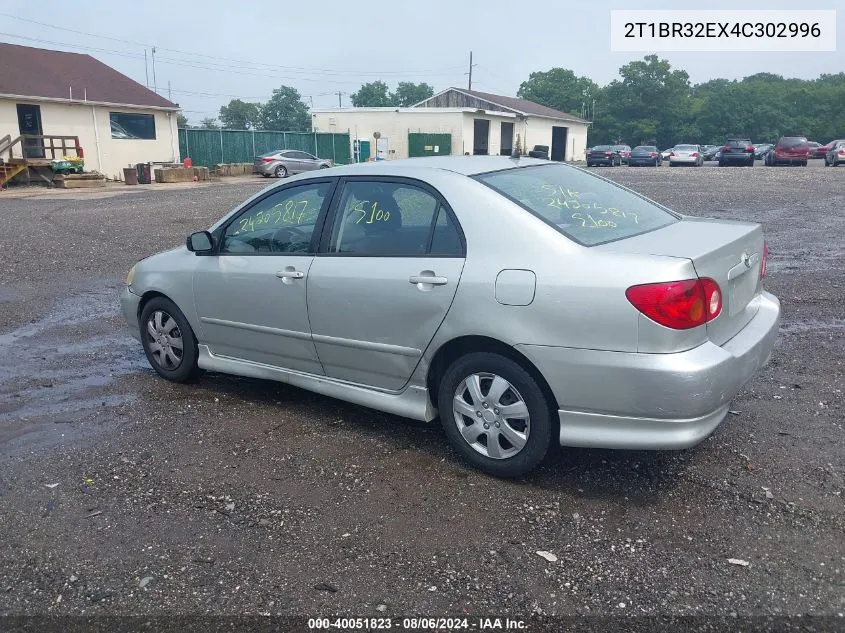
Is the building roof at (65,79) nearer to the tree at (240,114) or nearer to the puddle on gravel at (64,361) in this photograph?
the puddle on gravel at (64,361)

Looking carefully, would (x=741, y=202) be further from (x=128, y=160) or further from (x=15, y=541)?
(x=128, y=160)

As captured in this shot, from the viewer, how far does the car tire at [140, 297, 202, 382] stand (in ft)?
18.0

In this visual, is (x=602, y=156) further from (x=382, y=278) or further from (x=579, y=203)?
(x=382, y=278)

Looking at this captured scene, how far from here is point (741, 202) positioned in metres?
17.0

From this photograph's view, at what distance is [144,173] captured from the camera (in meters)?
30.0


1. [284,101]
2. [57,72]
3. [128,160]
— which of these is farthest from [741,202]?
[284,101]

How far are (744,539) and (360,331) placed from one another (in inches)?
89.7

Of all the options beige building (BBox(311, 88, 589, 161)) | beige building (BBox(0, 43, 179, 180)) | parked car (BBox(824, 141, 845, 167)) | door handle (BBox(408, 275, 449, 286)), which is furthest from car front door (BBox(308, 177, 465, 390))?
beige building (BBox(311, 88, 589, 161))

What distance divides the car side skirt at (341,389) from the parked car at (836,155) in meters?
38.6

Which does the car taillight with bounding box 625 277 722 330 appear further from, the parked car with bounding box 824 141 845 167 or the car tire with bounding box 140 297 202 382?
the parked car with bounding box 824 141 845 167

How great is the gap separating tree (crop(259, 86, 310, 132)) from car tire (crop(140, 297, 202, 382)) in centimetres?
10434

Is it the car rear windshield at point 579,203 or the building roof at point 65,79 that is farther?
the building roof at point 65,79

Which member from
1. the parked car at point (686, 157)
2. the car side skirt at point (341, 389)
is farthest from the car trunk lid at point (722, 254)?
the parked car at point (686, 157)

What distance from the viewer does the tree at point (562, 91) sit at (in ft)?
313
